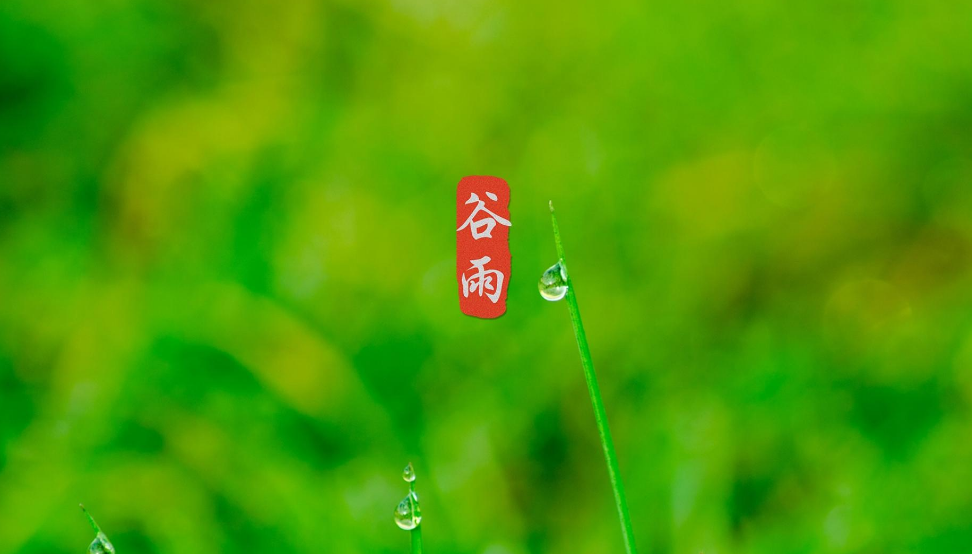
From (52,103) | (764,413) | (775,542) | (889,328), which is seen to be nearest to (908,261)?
(889,328)

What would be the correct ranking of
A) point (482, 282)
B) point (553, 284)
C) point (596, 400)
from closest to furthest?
point (596, 400)
point (553, 284)
point (482, 282)

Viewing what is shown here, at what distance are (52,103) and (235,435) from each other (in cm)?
53

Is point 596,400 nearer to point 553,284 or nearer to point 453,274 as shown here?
point 553,284

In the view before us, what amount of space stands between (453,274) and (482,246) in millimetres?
53

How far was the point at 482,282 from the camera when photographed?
33.4 inches

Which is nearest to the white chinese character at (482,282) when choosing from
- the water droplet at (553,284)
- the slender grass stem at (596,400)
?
the water droplet at (553,284)

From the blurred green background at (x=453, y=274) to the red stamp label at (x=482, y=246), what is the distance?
0.07 feet

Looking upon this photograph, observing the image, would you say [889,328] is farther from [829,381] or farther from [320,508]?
[320,508]

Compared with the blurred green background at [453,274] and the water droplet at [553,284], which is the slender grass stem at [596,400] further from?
the blurred green background at [453,274]

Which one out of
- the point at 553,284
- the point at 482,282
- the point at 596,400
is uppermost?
the point at 482,282

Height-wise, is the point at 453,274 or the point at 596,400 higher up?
the point at 453,274

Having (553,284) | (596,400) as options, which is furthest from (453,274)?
(596,400)

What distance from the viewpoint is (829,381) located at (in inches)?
31.3

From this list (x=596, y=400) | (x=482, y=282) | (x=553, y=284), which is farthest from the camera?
(x=482, y=282)
